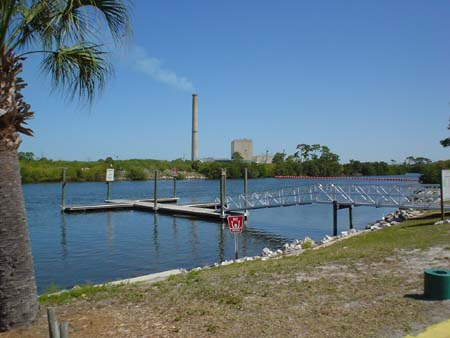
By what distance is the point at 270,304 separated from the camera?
20.7 feet

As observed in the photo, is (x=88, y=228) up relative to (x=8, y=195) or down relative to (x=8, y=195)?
down

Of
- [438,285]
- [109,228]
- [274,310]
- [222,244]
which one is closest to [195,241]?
Result: [222,244]

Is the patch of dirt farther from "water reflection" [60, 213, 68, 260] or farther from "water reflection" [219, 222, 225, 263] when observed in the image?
"water reflection" [60, 213, 68, 260]

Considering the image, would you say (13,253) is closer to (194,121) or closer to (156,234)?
(156,234)

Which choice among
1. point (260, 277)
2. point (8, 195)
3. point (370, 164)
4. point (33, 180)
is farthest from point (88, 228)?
point (370, 164)

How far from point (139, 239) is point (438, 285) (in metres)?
19.7

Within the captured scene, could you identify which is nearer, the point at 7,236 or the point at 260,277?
the point at 7,236

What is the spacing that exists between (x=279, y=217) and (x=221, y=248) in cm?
1419

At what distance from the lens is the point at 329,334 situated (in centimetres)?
496

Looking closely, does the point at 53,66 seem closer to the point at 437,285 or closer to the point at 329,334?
the point at 329,334

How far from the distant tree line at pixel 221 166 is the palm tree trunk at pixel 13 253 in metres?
93.9

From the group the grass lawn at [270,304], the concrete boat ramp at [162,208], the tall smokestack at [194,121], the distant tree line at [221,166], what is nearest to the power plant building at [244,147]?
the distant tree line at [221,166]

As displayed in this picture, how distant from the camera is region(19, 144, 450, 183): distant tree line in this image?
318 feet

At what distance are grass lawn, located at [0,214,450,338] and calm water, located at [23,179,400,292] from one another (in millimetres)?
7666
